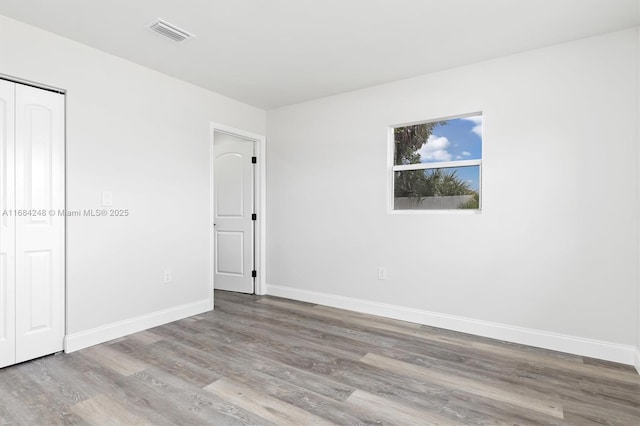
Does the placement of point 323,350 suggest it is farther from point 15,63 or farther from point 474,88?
point 15,63

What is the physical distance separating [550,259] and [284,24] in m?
2.81

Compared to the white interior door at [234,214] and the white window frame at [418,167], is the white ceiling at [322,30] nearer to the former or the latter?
the white window frame at [418,167]

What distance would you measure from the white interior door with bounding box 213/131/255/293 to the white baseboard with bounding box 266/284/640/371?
3.19 ft

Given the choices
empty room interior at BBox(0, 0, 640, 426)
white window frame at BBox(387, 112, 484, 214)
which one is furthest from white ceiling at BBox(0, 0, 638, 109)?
→ white window frame at BBox(387, 112, 484, 214)

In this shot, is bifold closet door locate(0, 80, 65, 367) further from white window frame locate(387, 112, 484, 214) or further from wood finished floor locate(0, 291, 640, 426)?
white window frame locate(387, 112, 484, 214)

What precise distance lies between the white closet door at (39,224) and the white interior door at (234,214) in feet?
7.01

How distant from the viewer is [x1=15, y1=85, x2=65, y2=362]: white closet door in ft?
8.22

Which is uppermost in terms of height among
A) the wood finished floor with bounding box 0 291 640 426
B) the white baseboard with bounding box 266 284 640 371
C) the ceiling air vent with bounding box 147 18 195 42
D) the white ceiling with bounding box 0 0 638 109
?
the white ceiling with bounding box 0 0 638 109

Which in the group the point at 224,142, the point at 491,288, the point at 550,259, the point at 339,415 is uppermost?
the point at 224,142

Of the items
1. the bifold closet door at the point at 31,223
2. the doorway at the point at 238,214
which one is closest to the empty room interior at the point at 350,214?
the bifold closet door at the point at 31,223

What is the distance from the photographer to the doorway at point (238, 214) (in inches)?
181

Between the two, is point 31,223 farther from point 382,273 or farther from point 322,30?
point 382,273

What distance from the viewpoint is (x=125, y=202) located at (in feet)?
10.2

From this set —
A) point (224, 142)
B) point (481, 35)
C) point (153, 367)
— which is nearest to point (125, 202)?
point (153, 367)
